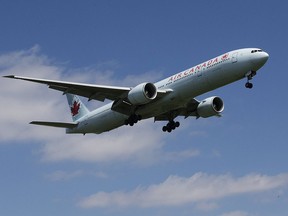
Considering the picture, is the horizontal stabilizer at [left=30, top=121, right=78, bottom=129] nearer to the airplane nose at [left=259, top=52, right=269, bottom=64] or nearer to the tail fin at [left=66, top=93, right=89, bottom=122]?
the tail fin at [left=66, top=93, right=89, bottom=122]

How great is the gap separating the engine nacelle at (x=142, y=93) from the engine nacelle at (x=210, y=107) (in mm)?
6907

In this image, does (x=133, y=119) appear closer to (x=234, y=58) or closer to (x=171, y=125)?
(x=171, y=125)

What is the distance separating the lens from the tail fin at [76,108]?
57.2 m

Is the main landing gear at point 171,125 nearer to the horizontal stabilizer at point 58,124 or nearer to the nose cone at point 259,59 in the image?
the horizontal stabilizer at point 58,124

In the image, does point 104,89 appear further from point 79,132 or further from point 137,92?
point 79,132

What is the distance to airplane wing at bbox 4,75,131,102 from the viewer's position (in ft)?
151

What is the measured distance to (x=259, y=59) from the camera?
42969mm

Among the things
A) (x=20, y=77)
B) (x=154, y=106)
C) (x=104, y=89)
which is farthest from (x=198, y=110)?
(x=20, y=77)

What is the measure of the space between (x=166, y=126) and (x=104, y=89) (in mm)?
9226

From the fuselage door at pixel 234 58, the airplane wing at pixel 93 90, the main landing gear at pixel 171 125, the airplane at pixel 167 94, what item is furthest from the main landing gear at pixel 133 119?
the fuselage door at pixel 234 58

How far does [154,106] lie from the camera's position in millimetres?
47438

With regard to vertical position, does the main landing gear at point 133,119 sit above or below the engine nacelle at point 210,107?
below

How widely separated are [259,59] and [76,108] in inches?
874

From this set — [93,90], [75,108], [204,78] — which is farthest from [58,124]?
[204,78]
